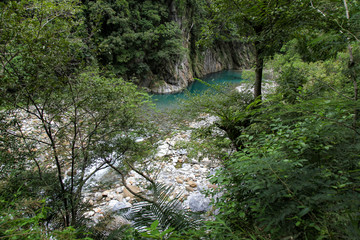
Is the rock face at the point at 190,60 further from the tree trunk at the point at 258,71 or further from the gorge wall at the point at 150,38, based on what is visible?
the tree trunk at the point at 258,71

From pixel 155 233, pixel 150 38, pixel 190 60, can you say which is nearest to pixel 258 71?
pixel 155 233

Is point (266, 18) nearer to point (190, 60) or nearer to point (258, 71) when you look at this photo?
point (258, 71)

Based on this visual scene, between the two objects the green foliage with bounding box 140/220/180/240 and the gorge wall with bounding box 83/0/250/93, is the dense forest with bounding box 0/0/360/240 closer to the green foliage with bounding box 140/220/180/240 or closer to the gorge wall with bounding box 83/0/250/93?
the green foliage with bounding box 140/220/180/240

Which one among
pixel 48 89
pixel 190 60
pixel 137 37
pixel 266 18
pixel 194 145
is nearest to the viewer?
pixel 48 89

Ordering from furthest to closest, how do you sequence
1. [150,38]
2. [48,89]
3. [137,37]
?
[150,38]
[137,37]
[48,89]

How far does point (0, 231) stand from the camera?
912mm

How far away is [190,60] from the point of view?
21.0 meters

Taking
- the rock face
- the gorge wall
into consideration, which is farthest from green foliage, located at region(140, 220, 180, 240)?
the gorge wall

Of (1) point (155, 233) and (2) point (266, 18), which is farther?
(2) point (266, 18)

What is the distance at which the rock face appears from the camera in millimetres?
16250

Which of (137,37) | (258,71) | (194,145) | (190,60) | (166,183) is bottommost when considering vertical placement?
(166,183)

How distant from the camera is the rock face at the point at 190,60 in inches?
640

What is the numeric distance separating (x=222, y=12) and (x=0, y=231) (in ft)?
11.9

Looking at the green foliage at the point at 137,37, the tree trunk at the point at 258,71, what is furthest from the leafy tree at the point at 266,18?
the green foliage at the point at 137,37
